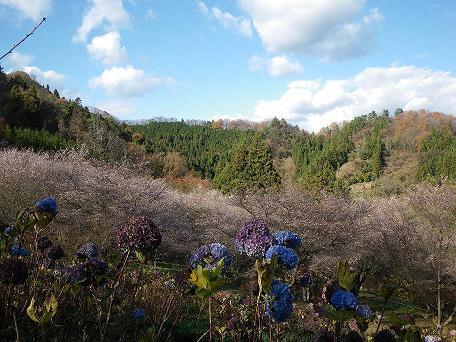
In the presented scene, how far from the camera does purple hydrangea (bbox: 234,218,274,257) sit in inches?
107

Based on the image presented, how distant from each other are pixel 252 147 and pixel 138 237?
42969 mm

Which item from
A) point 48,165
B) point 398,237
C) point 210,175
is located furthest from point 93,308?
point 210,175

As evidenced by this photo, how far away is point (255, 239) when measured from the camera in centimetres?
274

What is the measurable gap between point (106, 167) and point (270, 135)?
84.7 meters

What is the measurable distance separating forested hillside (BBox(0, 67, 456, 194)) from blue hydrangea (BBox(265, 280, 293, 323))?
24.3 m

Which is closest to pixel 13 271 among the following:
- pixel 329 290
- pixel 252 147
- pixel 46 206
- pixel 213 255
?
pixel 46 206

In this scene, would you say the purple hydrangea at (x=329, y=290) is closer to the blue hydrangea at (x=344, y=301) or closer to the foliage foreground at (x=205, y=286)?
the foliage foreground at (x=205, y=286)

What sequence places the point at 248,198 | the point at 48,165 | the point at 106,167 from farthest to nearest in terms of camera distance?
the point at 106,167 < the point at 248,198 < the point at 48,165

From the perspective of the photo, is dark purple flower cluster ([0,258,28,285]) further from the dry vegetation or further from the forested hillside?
the forested hillside

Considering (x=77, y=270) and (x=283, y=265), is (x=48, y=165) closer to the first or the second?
(x=77, y=270)

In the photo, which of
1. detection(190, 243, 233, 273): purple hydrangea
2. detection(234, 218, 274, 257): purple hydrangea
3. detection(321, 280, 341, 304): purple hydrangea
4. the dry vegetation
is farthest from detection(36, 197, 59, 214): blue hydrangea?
the dry vegetation

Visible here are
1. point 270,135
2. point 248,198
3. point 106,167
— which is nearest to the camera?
point 248,198

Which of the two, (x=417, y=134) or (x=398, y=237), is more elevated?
(x=417, y=134)

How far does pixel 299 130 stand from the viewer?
123562 millimetres
